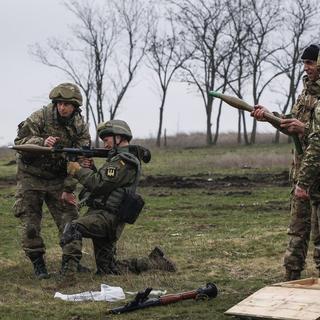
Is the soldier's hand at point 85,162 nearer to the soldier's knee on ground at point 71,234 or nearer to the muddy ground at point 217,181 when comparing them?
the soldier's knee on ground at point 71,234

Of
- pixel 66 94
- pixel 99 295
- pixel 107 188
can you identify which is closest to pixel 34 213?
pixel 107 188

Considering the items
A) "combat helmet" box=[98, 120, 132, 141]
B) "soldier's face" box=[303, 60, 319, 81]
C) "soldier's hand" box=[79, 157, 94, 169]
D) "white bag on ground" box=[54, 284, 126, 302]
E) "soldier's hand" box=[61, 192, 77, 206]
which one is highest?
"soldier's face" box=[303, 60, 319, 81]

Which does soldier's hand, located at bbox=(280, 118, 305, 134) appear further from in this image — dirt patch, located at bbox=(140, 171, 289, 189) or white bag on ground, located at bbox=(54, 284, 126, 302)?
dirt patch, located at bbox=(140, 171, 289, 189)

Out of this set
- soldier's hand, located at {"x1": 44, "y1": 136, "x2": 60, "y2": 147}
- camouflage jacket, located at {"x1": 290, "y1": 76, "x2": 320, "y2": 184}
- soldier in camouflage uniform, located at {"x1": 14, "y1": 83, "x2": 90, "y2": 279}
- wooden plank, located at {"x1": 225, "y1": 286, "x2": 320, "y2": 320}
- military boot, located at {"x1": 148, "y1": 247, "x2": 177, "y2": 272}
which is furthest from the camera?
military boot, located at {"x1": 148, "y1": 247, "x2": 177, "y2": 272}

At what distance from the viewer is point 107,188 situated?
312 inches

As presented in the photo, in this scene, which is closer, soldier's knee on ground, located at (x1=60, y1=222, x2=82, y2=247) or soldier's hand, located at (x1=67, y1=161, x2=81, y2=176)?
soldier's knee on ground, located at (x1=60, y1=222, x2=82, y2=247)

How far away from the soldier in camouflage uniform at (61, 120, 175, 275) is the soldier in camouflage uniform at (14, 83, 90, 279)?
0.57 meters

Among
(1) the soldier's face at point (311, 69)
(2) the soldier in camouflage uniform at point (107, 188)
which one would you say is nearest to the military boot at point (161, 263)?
(2) the soldier in camouflage uniform at point (107, 188)

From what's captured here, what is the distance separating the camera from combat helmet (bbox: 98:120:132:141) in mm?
8062

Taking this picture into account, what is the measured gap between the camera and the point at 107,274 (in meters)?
8.30

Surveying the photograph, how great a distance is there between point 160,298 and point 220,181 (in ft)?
51.2

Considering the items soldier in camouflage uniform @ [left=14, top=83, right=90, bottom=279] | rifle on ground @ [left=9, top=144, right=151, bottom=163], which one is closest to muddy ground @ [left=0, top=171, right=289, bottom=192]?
soldier in camouflage uniform @ [left=14, top=83, right=90, bottom=279]

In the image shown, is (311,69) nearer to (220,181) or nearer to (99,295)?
(99,295)

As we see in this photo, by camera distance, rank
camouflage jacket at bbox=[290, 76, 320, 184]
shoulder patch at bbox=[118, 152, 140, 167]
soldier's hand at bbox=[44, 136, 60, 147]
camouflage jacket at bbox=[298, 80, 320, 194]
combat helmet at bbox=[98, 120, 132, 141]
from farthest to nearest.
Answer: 1. soldier's hand at bbox=[44, 136, 60, 147]
2. combat helmet at bbox=[98, 120, 132, 141]
3. shoulder patch at bbox=[118, 152, 140, 167]
4. camouflage jacket at bbox=[290, 76, 320, 184]
5. camouflage jacket at bbox=[298, 80, 320, 194]
